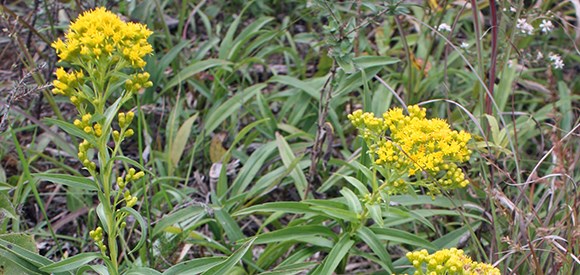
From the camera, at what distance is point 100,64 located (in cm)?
211

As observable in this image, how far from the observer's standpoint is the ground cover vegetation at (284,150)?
223 cm

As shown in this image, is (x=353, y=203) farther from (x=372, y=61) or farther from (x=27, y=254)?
(x=27, y=254)

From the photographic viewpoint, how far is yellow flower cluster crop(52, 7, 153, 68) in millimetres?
2062

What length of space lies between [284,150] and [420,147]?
3.42 feet

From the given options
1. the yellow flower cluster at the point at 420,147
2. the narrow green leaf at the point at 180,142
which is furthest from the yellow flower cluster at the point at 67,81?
the narrow green leaf at the point at 180,142

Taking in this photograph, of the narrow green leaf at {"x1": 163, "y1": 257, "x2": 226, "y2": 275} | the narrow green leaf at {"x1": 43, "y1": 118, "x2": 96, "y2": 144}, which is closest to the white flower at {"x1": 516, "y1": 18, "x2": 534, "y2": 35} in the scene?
the narrow green leaf at {"x1": 163, "y1": 257, "x2": 226, "y2": 275}

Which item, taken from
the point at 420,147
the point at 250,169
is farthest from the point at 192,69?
the point at 420,147

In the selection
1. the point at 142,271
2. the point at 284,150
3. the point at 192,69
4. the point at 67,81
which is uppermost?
the point at 67,81

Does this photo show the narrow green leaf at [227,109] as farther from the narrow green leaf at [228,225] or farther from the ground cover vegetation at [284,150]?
the narrow green leaf at [228,225]

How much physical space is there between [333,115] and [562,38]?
1.89m

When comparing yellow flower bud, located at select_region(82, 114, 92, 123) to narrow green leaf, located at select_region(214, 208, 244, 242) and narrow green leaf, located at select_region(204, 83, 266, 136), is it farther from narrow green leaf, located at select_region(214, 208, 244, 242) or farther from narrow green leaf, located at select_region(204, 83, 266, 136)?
narrow green leaf, located at select_region(204, 83, 266, 136)

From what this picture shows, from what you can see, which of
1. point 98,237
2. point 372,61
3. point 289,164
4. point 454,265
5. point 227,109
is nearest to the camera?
point 454,265

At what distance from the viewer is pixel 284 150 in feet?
10.6

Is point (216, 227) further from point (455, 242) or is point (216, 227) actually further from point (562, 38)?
point (562, 38)
